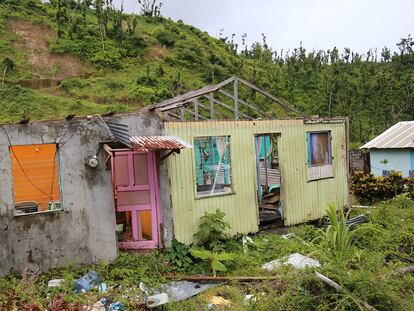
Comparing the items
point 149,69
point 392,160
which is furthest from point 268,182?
point 149,69

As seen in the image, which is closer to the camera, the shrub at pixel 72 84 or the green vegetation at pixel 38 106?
the green vegetation at pixel 38 106

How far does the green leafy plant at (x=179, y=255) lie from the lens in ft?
25.7

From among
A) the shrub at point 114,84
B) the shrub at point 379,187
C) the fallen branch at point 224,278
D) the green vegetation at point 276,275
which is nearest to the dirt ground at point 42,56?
the shrub at point 114,84

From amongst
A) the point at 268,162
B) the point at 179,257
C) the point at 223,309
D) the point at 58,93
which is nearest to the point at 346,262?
the point at 223,309

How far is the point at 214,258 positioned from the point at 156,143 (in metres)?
2.34

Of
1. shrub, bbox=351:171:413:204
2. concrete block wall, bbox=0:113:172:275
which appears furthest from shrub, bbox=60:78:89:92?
concrete block wall, bbox=0:113:172:275

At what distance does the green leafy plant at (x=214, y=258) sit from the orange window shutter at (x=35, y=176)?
3.20 m

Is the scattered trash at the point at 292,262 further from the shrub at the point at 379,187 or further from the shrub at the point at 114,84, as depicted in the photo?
the shrub at the point at 114,84

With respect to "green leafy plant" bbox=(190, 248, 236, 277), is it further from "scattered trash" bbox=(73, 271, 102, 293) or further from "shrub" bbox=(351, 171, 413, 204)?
"shrub" bbox=(351, 171, 413, 204)

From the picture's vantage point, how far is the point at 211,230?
27.4 ft

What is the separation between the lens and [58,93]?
2302 cm

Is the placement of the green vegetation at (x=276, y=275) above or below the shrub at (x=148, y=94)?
below

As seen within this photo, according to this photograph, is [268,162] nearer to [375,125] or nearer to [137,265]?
[137,265]

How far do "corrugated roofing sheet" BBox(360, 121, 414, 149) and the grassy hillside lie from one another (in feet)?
22.4
